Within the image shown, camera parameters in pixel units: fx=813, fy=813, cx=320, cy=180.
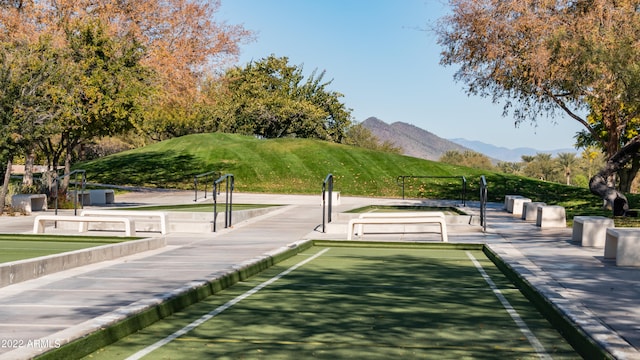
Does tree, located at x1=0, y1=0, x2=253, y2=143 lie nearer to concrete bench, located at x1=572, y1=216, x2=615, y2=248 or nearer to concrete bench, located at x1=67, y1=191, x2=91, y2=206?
concrete bench, located at x1=67, y1=191, x2=91, y2=206

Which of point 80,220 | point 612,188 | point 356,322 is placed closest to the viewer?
point 356,322

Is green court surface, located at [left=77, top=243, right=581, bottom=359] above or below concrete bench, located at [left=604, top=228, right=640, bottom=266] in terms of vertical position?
below

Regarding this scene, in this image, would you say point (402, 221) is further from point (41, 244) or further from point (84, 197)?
point (84, 197)

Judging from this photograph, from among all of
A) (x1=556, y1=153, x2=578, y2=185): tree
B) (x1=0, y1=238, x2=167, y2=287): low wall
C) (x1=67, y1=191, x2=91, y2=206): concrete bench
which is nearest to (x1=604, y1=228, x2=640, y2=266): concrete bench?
(x1=0, y1=238, x2=167, y2=287): low wall

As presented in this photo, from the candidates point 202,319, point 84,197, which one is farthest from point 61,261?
point 84,197

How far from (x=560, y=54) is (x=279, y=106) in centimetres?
5441

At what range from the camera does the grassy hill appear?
5122 cm

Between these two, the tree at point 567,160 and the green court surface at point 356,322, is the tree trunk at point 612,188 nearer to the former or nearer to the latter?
the green court surface at point 356,322

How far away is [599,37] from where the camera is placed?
90.1 ft

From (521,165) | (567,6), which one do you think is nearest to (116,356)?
(567,6)

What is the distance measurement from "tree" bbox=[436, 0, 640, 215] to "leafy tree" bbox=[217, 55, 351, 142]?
41.5 metres

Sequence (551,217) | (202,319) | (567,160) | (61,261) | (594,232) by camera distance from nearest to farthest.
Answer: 1. (202,319)
2. (61,261)
3. (594,232)
4. (551,217)
5. (567,160)

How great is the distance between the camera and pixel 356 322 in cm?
854

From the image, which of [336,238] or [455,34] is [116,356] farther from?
[455,34]
